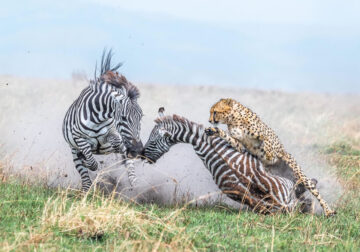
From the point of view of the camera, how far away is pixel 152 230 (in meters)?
6.09

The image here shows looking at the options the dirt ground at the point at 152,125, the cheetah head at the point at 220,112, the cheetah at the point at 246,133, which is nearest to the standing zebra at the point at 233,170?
the cheetah at the point at 246,133

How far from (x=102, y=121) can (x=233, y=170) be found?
2.53 metres

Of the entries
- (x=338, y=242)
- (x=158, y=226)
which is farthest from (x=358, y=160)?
(x=158, y=226)

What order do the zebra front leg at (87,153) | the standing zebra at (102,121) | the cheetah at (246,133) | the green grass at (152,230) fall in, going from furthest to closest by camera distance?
the zebra front leg at (87,153) → the standing zebra at (102,121) → the cheetah at (246,133) → the green grass at (152,230)

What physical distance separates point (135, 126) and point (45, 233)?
11.3ft

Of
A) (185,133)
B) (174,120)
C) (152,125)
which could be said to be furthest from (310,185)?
(152,125)

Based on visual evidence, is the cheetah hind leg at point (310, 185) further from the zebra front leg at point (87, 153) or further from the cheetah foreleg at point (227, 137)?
the zebra front leg at point (87, 153)

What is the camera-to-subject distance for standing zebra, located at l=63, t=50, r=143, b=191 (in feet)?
29.5

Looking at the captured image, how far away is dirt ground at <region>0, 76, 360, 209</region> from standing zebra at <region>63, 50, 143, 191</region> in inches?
15.3

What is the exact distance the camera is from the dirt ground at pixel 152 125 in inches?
406

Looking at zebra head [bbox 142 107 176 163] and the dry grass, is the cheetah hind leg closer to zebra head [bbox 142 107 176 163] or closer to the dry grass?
zebra head [bbox 142 107 176 163]

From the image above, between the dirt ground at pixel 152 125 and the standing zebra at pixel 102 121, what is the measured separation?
0.39m

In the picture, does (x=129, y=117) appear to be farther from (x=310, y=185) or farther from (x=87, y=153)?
(x=310, y=185)

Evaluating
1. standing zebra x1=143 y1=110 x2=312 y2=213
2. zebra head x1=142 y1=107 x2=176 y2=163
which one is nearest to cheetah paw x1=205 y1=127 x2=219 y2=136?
standing zebra x1=143 y1=110 x2=312 y2=213
